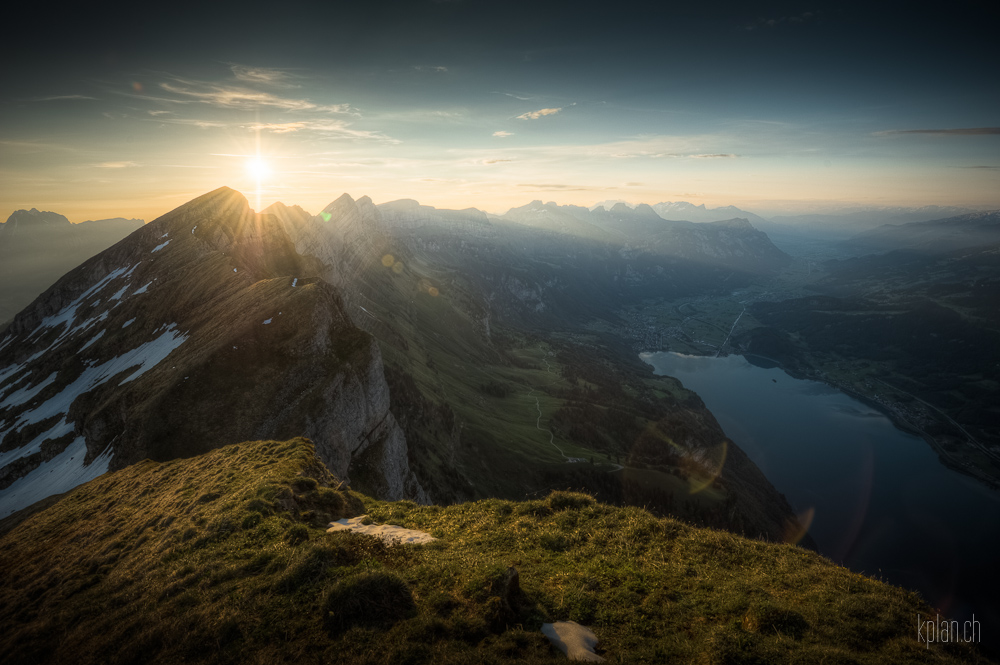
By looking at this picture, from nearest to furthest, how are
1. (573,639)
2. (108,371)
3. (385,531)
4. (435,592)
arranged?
(573,639) → (435,592) → (385,531) → (108,371)

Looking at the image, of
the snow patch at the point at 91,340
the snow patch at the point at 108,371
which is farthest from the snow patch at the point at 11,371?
the snow patch at the point at 108,371

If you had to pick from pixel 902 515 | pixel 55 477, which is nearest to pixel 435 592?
pixel 55 477

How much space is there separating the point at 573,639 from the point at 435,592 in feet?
15.5

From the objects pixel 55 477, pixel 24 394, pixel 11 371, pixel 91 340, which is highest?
pixel 91 340

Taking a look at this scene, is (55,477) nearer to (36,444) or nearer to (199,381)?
(36,444)

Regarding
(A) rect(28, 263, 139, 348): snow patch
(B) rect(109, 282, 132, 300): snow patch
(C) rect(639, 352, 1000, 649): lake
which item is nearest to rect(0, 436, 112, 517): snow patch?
(B) rect(109, 282, 132, 300): snow patch

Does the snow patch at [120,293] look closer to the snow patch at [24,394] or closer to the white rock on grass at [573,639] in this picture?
the snow patch at [24,394]

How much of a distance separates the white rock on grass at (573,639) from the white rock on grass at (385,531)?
816 centimetres

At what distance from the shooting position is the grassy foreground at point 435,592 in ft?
37.6

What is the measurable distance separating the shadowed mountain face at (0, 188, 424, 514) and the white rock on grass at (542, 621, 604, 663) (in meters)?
35.3

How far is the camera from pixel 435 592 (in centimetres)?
1402

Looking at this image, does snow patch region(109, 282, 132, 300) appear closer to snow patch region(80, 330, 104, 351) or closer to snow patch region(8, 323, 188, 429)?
snow patch region(80, 330, 104, 351)

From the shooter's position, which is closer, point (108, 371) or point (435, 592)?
point (435, 592)

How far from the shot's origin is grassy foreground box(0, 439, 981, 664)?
37.6 ft
